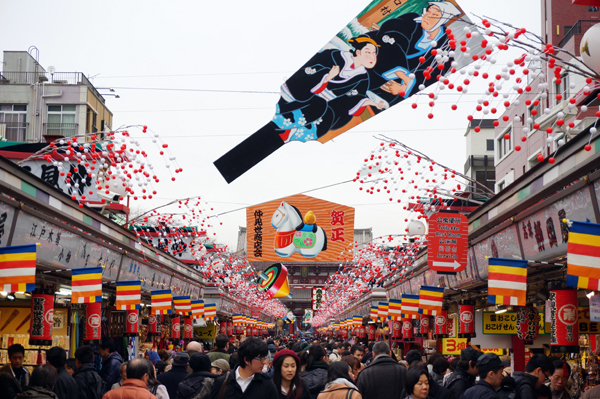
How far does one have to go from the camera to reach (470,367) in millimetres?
8742

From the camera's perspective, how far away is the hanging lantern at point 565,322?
8906 mm

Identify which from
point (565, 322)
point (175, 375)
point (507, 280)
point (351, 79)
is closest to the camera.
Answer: point (565, 322)

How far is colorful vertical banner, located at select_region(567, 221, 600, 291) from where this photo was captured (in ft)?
20.5

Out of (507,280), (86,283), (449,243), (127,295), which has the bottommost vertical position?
(127,295)

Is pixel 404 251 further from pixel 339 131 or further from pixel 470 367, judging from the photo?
pixel 470 367

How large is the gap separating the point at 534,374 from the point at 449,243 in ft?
18.0

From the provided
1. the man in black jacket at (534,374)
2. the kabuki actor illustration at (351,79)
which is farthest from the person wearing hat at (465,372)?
the kabuki actor illustration at (351,79)

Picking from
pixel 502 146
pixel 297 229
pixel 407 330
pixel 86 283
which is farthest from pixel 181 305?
pixel 502 146

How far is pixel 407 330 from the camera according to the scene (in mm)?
21078

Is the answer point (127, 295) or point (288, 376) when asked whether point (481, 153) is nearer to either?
point (127, 295)

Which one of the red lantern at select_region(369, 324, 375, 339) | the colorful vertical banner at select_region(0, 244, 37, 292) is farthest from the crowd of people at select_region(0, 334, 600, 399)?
the red lantern at select_region(369, 324, 375, 339)

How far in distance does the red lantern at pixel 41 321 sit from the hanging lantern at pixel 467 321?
8591 mm

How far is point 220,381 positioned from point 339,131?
18.5ft

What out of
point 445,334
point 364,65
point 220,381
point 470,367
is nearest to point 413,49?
point 364,65
